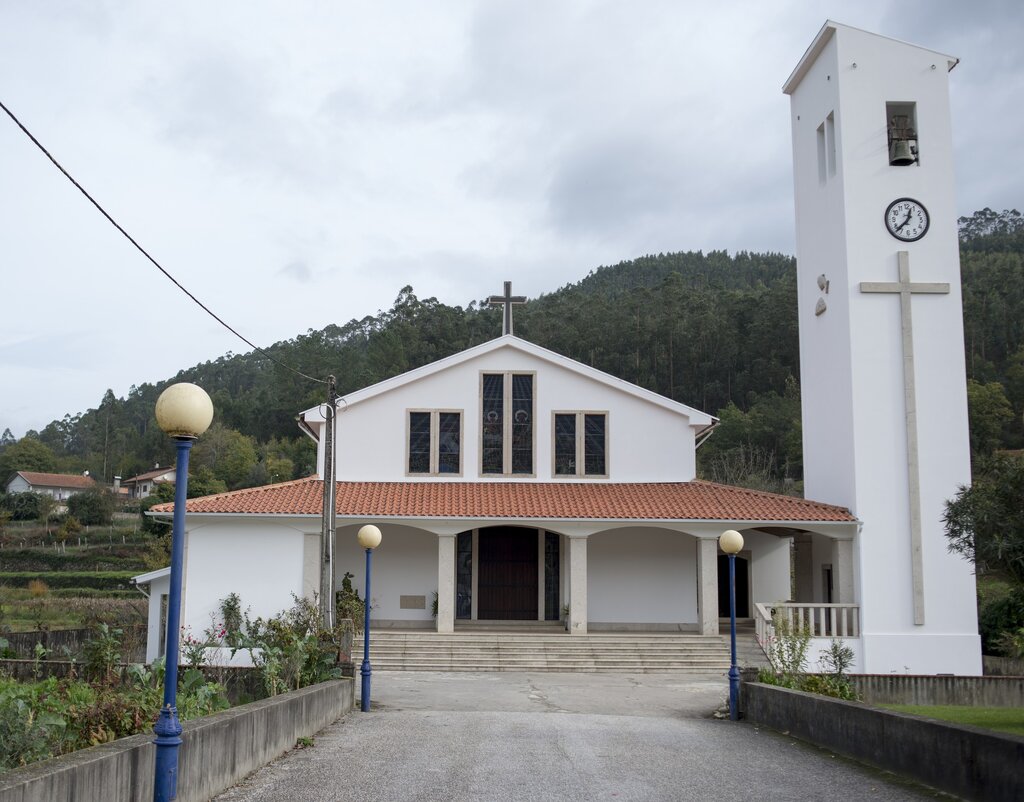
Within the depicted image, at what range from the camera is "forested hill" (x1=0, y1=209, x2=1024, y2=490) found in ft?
168

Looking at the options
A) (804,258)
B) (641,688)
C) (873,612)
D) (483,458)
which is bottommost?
(641,688)

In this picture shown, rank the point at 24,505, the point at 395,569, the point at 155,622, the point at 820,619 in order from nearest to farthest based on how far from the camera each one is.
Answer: the point at 820,619, the point at 155,622, the point at 395,569, the point at 24,505

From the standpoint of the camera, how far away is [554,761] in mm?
9203

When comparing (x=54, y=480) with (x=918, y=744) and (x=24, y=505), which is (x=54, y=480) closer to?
(x=24, y=505)

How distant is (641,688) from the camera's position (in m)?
17.9

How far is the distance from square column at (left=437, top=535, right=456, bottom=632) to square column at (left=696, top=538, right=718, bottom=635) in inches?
224

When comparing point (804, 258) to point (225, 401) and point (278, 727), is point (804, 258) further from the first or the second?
point (225, 401)

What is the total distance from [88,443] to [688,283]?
7418 cm

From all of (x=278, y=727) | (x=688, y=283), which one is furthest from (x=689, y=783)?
(x=688, y=283)

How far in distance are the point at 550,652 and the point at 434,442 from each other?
610 cm

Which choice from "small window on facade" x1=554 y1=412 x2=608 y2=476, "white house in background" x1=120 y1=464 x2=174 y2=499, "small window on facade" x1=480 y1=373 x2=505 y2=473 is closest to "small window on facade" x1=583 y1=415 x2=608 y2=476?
"small window on facade" x1=554 y1=412 x2=608 y2=476

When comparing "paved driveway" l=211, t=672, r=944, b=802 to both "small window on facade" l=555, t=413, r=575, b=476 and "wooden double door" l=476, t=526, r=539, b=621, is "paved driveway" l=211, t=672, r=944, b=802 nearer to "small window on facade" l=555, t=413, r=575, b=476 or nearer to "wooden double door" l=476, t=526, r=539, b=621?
"wooden double door" l=476, t=526, r=539, b=621

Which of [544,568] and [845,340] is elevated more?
[845,340]

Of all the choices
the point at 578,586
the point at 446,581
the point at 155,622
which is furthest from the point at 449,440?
the point at 155,622
